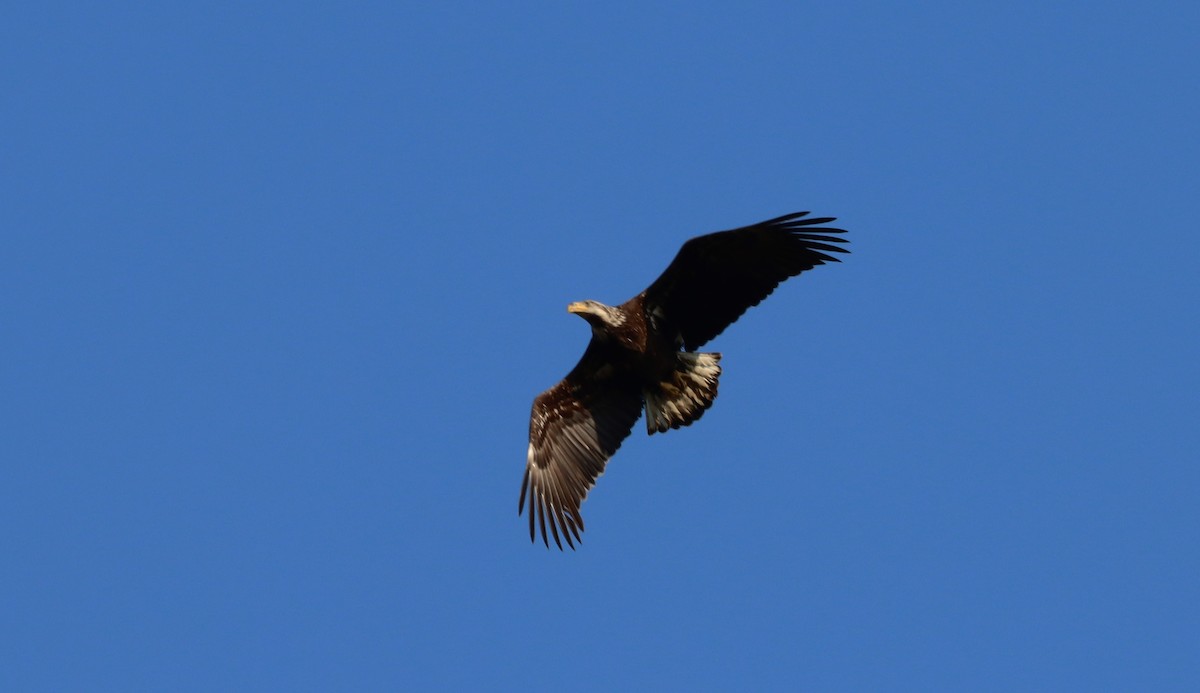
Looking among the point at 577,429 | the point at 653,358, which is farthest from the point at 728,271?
the point at 577,429

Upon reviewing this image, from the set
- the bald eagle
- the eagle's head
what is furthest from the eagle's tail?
the eagle's head

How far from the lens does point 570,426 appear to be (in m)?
18.8

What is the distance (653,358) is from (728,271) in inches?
51.9

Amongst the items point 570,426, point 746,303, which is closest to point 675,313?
point 746,303

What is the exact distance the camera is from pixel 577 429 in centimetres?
1877

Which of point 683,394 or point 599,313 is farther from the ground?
point 599,313

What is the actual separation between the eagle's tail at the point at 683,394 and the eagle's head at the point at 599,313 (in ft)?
2.80

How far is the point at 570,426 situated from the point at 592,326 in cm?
149

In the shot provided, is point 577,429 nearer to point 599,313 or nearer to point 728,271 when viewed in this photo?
point 599,313

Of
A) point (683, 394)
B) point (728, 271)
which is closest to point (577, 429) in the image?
point (683, 394)

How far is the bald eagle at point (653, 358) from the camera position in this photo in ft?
56.2

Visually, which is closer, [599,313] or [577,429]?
[599,313]

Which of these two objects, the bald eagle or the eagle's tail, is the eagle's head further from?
the eagle's tail

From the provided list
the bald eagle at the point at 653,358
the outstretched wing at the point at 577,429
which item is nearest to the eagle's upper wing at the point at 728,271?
the bald eagle at the point at 653,358
